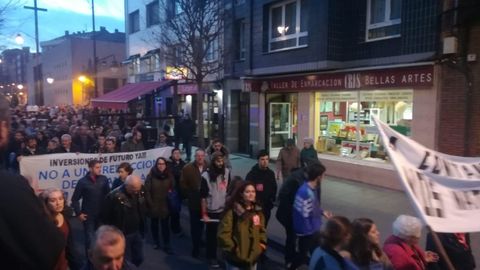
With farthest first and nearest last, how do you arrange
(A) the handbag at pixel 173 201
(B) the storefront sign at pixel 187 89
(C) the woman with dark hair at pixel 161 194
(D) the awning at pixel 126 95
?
(D) the awning at pixel 126 95
(B) the storefront sign at pixel 187 89
(A) the handbag at pixel 173 201
(C) the woman with dark hair at pixel 161 194

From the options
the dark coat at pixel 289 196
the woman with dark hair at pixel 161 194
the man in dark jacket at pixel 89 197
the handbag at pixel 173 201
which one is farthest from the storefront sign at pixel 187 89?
the dark coat at pixel 289 196

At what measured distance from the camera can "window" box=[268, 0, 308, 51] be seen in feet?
45.2

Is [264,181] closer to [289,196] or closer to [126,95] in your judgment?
[289,196]

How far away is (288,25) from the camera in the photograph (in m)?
14.4

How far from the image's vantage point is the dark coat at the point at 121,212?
5.30 metres

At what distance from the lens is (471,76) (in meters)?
9.57

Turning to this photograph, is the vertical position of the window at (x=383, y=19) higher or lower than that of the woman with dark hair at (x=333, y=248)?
higher

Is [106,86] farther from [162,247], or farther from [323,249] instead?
[323,249]

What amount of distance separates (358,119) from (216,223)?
741 centimetres

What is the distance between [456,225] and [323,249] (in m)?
1.21

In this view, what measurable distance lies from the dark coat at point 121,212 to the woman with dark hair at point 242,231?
4.71 ft

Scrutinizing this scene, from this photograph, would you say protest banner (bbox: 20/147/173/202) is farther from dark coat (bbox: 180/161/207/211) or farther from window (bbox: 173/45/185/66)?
window (bbox: 173/45/185/66)

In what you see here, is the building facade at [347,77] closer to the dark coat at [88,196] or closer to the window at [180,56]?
the window at [180,56]

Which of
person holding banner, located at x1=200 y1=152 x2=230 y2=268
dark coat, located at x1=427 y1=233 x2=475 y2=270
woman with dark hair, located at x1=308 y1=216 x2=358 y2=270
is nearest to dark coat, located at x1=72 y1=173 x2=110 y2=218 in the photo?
person holding banner, located at x1=200 y1=152 x2=230 y2=268
